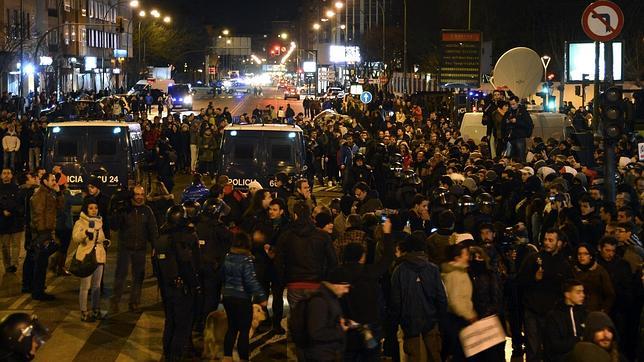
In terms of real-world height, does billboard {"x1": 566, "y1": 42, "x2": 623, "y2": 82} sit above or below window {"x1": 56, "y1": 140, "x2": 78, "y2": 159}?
above

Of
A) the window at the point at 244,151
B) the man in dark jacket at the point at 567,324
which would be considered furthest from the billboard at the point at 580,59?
the man in dark jacket at the point at 567,324

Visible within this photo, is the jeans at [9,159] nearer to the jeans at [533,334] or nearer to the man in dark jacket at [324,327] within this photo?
the jeans at [533,334]

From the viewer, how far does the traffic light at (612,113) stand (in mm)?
15133

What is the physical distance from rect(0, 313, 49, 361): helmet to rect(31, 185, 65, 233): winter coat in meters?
8.84

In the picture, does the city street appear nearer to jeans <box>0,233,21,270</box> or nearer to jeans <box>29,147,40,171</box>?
jeans <box>0,233,21,270</box>

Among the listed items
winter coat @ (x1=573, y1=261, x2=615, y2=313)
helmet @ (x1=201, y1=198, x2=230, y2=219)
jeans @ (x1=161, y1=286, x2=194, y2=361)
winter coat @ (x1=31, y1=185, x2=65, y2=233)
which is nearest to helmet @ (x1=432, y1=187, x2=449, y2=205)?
helmet @ (x1=201, y1=198, x2=230, y2=219)

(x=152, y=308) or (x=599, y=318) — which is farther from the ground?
(x=599, y=318)

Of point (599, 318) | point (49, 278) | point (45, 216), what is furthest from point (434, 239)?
point (49, 278)

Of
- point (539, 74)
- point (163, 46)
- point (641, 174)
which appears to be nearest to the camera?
point (641, 174)

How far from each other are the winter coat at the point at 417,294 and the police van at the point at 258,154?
11764mm

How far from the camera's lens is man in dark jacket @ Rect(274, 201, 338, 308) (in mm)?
10469

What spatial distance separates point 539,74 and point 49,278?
13885mm

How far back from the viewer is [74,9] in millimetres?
83812

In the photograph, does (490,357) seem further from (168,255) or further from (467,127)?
(467,127)
